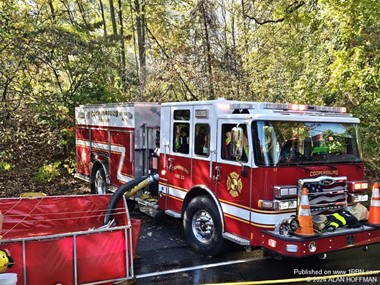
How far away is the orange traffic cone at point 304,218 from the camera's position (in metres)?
5.13

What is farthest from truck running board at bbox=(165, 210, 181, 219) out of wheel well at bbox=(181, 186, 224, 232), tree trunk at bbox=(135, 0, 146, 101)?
tree trunk at bbox=(135, 0, 146, 101)

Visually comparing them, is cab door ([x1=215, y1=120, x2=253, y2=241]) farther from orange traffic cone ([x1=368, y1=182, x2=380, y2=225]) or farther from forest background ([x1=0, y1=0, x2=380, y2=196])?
forest background ([x1=0, y1=0, x2=380, y2=196])

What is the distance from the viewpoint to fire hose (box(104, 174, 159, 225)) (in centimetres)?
683

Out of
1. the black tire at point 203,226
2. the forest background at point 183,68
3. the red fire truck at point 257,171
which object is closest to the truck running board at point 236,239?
the red fire truck at point 257,171

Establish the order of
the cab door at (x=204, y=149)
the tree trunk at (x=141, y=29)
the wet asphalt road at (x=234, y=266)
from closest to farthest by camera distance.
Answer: the wet asphalt road at (x=234, y=266) → the cab door at (x=204, y=149) → the tree trunk at (x=141, y=29)

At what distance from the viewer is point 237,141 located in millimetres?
5555

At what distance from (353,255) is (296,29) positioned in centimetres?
1051

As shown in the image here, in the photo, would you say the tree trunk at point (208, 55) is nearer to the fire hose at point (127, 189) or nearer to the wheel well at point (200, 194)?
the fire hose at point (127, 189)

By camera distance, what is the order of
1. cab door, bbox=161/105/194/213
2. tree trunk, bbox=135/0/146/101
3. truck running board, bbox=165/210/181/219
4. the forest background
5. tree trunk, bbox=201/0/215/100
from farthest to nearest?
tree trunk, bbox=135/0/146/101 → tree trunk, bbox=201/0/215/100 → the forest background → truck running board, bbox=165/210/181/219 → cab door, bbox=161/105/194/213

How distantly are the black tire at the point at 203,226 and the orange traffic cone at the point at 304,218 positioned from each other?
1.30 metres

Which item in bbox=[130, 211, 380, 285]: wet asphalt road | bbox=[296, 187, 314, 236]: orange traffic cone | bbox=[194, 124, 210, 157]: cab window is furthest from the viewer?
bbox=[194, 124, 210, 157]: cab window

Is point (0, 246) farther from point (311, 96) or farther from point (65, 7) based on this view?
point (65, 7)

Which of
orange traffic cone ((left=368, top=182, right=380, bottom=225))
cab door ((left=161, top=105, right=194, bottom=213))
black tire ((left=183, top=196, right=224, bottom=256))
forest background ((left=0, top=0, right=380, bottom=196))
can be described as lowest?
black tire ((left=183, top=196, right=224, bottom=256))

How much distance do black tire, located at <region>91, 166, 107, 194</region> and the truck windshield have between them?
5201 millimetres
